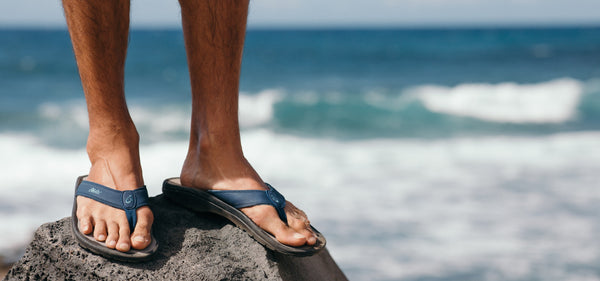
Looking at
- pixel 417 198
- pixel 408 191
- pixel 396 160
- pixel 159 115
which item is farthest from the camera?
pixel 159 115

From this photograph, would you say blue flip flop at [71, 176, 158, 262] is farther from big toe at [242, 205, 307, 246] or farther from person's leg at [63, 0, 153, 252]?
big toe at [242, 205, 307, 246]

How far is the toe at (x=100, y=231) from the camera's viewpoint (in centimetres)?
154

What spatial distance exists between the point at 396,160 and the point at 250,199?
4890 millimetres

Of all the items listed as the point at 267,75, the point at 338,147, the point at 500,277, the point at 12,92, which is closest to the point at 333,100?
the point at 338,147

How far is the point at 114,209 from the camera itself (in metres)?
1.62

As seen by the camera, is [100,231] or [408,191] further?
[408,191]

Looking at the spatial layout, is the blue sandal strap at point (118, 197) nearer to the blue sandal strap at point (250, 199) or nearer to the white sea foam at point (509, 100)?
the blue sandal strap at point (250, 199)

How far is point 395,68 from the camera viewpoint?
17594 mm

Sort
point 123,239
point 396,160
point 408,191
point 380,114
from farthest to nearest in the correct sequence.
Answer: point 380,114, point 396,160, point 408,191, point 123,239

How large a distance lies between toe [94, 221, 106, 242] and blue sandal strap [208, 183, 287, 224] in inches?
13.1

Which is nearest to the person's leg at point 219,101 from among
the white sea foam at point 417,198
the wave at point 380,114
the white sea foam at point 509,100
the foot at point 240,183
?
the foot at point 240,183

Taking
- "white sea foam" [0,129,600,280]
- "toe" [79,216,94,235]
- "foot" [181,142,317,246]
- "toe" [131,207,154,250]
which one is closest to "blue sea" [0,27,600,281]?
"white sea foam" [0,129,600,280]

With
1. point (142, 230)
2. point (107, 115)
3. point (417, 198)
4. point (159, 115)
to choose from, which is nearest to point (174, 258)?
point (142, 230)

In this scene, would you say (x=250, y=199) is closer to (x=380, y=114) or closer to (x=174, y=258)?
(x=174, y=258)
